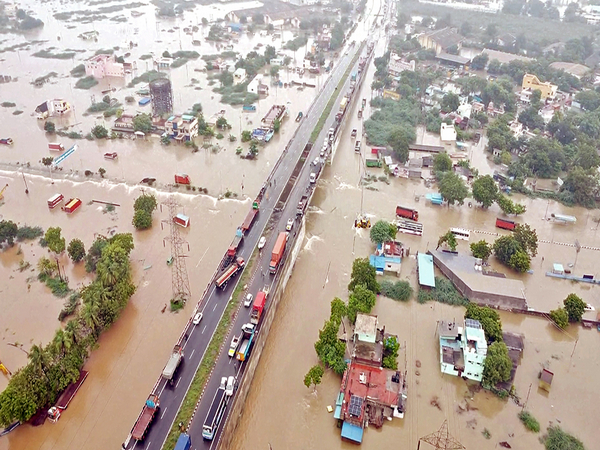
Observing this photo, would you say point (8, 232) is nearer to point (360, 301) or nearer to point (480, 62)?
point (360, 301)

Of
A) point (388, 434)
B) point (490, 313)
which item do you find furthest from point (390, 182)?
point (388, 434)

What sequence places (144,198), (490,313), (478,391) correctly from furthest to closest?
(144,198) → (490,313) → (478,391)

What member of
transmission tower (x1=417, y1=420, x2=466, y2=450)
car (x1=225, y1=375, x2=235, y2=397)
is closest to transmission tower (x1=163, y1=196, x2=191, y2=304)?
car (x1=225, y1=375, x2=235, y2=397)

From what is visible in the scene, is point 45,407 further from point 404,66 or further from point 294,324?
point 404,66

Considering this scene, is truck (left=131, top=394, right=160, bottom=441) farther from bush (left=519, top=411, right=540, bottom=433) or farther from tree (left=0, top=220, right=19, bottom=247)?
tree (left=0, top=220, right=19, bottom=247)

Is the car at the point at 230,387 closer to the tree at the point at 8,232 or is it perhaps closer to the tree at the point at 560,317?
the tree at the point at 560,317

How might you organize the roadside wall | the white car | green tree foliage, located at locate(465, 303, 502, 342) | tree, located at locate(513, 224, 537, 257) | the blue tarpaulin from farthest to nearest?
tree, located at locate(513, 224, 537, 257), the white car, green tree foliage, located at locate(465, 303, 502, 342), the blue tarpaulin, the roadside wall

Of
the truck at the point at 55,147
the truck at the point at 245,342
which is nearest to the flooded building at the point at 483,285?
the truck at the point at 245,342
